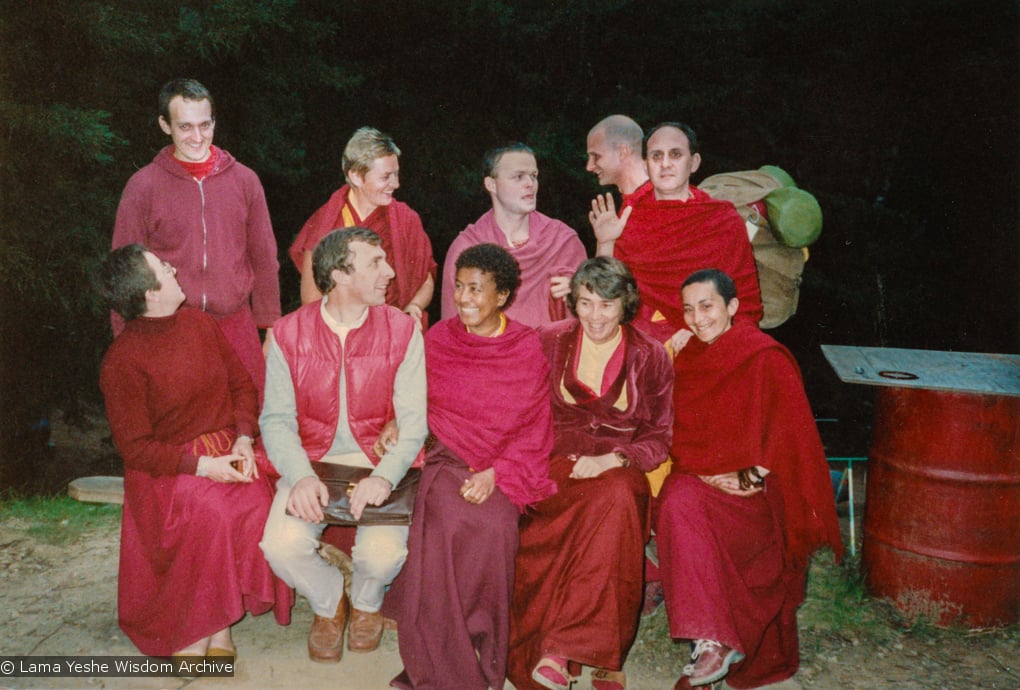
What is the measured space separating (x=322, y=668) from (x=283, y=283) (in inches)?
186

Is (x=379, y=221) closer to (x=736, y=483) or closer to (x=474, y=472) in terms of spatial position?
(x=474, y=472)

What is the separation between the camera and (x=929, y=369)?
13.3ft

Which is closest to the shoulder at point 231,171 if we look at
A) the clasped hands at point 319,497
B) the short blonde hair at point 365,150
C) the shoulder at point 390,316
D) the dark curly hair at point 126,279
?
the short blonde hair at point 365,150

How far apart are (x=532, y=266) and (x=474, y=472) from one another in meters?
1.50

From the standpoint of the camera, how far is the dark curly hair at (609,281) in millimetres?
3549

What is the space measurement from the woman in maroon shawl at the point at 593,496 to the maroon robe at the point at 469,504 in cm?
12

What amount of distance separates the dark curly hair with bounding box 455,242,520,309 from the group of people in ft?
0.04

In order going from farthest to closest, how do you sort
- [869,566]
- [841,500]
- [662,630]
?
[841,500], [869,566], [662,630]

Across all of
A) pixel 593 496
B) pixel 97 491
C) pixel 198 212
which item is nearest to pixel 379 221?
pixel 198 212

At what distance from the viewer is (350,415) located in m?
3.58

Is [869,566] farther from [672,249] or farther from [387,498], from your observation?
[387,498]

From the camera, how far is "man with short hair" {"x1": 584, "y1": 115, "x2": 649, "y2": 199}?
492 centimetres

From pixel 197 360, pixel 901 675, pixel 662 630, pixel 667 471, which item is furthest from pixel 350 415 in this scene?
pixel 901 675

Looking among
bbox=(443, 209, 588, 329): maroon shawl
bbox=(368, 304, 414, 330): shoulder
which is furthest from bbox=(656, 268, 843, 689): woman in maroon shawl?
bbox=(368, 304, 414, 330): shoulder
